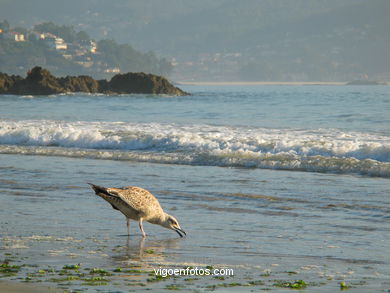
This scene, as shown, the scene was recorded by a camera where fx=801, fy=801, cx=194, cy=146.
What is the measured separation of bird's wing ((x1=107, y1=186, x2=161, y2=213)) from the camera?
28.7 feet

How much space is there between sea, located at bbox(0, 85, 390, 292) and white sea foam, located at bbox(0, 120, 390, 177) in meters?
0.04

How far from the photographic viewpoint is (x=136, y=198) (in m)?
8.87

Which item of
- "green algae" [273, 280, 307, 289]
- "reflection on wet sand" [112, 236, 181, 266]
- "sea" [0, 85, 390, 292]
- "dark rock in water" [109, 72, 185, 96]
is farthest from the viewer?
"dark rock in water" [109, 72, 185, 96]

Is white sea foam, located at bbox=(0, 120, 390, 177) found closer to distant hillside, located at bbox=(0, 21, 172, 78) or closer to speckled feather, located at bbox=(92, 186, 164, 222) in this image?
speckled feather, located at bbox=(92, 186, 164, 222)

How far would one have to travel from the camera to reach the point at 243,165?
16734mm

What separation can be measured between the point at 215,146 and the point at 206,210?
353 inches

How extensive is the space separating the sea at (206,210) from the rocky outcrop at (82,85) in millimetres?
40400

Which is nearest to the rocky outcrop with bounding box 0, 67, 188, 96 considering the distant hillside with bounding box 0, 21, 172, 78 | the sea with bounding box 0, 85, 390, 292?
the sea with bounding box 0, 85, 390, 292

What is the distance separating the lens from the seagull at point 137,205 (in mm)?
8719

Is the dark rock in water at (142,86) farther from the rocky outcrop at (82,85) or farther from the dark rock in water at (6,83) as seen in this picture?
the dark rock in water at (6,83)

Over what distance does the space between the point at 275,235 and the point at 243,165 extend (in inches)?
302

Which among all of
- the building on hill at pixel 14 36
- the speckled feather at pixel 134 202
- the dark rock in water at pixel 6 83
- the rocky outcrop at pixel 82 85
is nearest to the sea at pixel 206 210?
the speckled feather at pixel 134 202

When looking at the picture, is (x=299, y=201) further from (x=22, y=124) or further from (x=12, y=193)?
(x=22, y=124)

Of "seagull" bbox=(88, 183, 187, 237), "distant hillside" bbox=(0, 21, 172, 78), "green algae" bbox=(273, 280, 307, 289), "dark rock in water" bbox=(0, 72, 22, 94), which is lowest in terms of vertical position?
"green algae" bbox=(273, 280, 307, 289)
